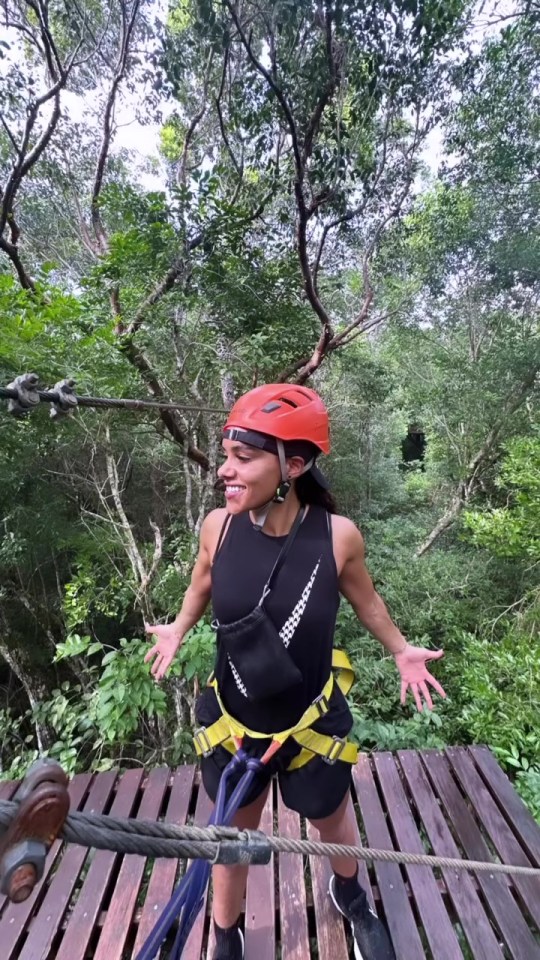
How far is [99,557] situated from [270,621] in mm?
4545

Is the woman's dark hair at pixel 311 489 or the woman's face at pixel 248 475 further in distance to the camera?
the woman's dark hair at pixel 311 489

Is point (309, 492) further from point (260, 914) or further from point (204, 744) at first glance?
point (260, 914)

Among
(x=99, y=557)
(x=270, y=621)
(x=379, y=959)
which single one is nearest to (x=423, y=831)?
(x=379, y=959)

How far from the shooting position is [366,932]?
1.50 metres

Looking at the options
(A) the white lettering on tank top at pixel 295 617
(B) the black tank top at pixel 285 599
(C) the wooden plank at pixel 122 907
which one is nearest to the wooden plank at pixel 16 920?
(C) the wooden plank at pixel 122 907

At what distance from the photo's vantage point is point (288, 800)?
4.48 ft

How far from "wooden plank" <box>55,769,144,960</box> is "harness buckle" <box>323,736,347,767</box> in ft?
2.98

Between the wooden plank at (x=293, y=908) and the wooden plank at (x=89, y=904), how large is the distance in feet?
2.28

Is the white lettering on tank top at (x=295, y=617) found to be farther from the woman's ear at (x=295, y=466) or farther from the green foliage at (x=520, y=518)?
the green foliage at (x=520, y=518)

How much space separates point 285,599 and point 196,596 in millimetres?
426

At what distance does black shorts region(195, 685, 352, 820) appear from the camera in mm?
1303

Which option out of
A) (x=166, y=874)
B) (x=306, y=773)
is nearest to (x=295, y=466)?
(x=306, y=773)

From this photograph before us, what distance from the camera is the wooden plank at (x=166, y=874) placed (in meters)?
1.59

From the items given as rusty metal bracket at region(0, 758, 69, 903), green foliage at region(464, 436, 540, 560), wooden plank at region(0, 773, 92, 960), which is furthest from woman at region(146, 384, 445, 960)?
green foliage at region(464, 436, 540, 560)
